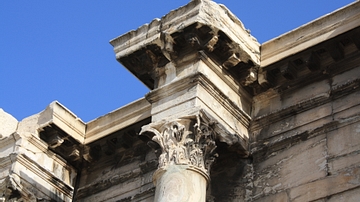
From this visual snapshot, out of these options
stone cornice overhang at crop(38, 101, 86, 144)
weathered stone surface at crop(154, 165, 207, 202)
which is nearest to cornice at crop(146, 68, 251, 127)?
weathered stone surface at crop(154, 165, 207, 202)

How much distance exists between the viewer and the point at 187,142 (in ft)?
37.1

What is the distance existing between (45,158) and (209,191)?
10.8 ft

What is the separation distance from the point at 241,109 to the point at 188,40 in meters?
1.23

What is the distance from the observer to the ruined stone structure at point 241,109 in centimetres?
1118

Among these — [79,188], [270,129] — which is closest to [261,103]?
[270,129]

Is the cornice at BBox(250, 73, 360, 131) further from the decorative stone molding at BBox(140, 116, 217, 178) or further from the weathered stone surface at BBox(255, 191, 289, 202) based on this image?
the weathered stone surface at BBox(255, 191, 289, 202)

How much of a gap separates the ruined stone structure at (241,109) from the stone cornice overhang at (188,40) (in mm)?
16

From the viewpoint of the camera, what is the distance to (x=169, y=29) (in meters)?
12.1

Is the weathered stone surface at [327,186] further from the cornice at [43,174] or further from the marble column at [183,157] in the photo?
the cornice at [43,174]

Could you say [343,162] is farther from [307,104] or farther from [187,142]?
[187,142]

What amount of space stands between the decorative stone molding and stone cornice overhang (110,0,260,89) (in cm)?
119

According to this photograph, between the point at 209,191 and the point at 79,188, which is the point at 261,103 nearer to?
the point at 209,191

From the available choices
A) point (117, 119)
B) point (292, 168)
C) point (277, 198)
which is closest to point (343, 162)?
point (292, 168)

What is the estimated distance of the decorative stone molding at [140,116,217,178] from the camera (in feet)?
36.6
